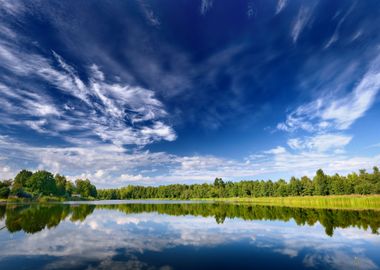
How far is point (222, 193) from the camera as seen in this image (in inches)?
6344

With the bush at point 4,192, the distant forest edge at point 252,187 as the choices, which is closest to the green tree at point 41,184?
the distant forest edge at point 252,187

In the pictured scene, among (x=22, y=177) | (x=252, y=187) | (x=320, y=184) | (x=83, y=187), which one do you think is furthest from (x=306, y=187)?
(x=83, y=187)

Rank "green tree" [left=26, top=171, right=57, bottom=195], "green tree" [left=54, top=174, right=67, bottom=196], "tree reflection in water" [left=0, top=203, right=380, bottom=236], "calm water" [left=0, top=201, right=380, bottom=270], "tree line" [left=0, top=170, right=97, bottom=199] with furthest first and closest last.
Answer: "green tree" [left=54, top=174, right=67, bottom=196] → "green tree" [left=26, top=171, right=57, bottom=195] → "tree line" [left=0, top=170, right=97, bottom=199] → "tree reflection in water" [left=0, top=203, right=380, bottom=236] → "calm water" [left=0, top=201, right=380, bottom=270]

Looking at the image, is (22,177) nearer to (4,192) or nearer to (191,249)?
(4,192)

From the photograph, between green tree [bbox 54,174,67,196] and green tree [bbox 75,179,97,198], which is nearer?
green tree [bbox 54,174,67,196]

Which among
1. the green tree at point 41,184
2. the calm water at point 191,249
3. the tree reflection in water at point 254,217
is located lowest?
the calm water at point 191,249

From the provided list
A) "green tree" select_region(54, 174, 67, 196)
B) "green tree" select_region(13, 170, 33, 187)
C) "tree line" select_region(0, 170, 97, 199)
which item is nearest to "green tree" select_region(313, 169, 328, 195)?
"tree line" select_region(0, 170, 97, 199)

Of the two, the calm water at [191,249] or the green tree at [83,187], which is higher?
the green tree at [83,187]

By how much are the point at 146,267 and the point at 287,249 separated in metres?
10.5

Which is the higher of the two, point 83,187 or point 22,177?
point 22,177

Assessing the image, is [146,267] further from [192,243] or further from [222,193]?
[222,193]

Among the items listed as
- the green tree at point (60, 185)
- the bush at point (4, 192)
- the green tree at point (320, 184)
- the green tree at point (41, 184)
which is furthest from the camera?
the green tree at point (60, 185)

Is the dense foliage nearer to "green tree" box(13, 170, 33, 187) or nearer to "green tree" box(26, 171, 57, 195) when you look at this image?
"green tree" box(26, 171, 57, 195)

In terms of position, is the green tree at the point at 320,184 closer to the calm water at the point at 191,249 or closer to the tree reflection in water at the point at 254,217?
the tree reflection in water at the point at 254,217
